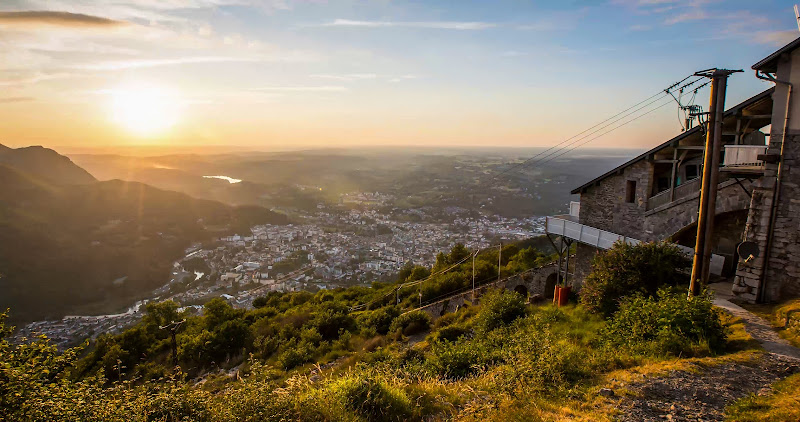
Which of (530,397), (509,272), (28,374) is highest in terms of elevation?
(28,374)

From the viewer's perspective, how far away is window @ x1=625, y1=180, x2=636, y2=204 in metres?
15.2

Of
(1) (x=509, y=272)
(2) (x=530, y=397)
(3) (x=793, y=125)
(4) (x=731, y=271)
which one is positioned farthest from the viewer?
(1) (x=509, y=272)

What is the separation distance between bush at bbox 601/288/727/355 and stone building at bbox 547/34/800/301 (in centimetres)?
352

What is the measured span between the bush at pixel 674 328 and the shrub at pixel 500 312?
4.83 m

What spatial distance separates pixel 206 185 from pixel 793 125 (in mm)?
104392

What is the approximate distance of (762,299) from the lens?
31.2ft

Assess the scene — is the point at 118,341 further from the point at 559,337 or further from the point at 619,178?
the point at 619,178

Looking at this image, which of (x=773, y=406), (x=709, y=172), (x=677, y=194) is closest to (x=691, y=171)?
(x=677, y=194)

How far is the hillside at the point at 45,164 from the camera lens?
2611 inches

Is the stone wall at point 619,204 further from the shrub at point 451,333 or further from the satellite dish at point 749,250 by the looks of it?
the shrub at point 451,333

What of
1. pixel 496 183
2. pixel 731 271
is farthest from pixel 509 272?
pixel 496 183

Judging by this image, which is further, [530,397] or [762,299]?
[762,299]

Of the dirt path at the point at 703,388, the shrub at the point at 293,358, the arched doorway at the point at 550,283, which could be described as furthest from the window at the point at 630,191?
the shrub at the point at 293,358

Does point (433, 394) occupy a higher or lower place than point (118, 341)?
higher
